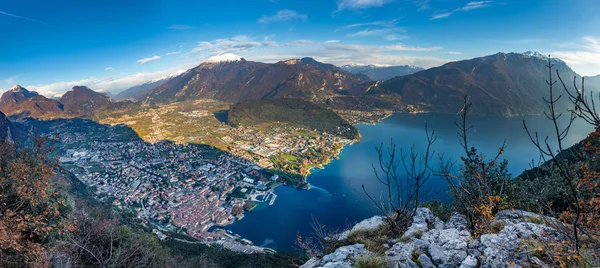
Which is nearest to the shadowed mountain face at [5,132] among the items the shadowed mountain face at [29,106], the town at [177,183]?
the town at [177,183]

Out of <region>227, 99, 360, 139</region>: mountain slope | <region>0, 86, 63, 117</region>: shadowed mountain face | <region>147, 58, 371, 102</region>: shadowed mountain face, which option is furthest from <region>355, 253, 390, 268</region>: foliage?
<region>0, 86, 63, 117</region>: shadowed mountain face

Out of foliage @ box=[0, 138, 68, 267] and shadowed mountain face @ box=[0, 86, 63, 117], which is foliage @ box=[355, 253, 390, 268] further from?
shadowed mountain face @ box=[0, 86, 63, 117]

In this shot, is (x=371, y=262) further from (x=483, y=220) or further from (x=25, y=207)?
(x=25, y=207)

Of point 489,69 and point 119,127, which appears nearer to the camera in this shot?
point 119,127

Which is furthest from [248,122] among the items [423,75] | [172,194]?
[423,75]

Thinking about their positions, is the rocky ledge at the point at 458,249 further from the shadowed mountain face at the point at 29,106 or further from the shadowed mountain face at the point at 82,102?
the shadowed mountain face at the point at 29,106

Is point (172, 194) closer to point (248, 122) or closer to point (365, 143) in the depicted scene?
point (365, 143)
